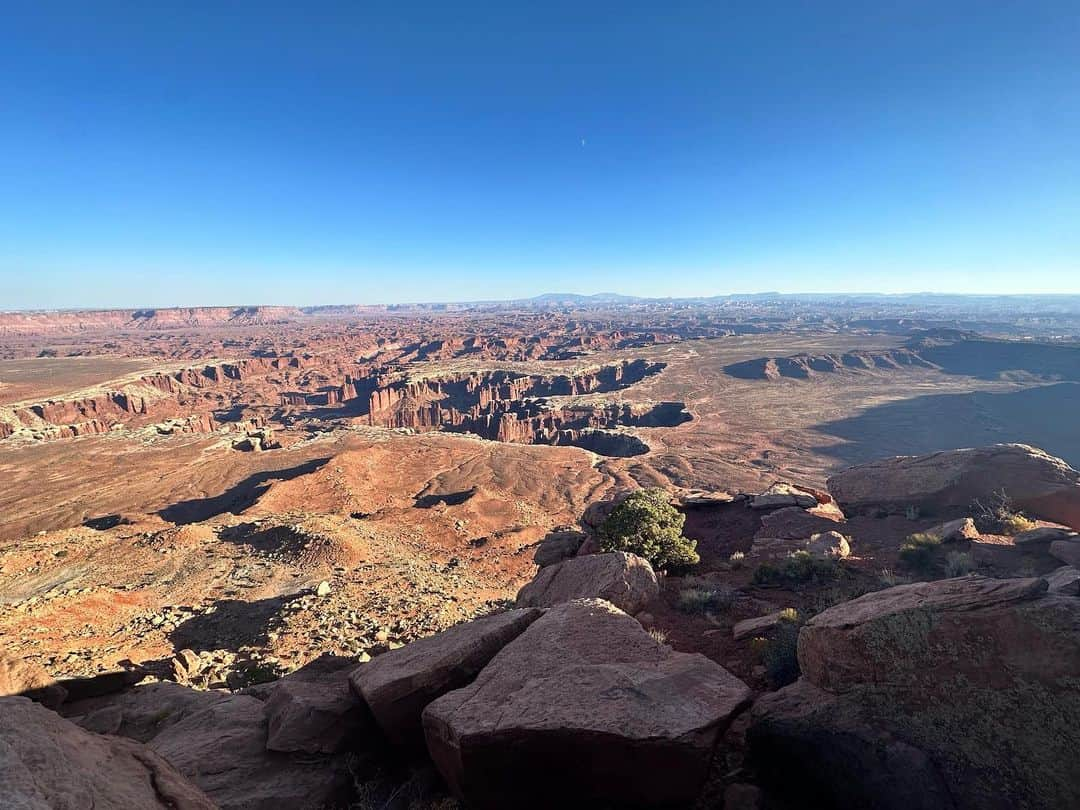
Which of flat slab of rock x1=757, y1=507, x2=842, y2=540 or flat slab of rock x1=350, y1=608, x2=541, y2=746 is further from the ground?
flat slab of rock x1=350, y1=608, x2=541, y2=746

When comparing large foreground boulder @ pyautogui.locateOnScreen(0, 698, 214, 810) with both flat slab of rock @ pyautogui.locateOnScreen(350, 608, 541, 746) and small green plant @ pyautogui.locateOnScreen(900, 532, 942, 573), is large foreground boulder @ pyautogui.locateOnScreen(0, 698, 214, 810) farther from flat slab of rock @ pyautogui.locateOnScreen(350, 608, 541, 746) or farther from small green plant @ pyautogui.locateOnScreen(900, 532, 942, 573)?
small green plant @ pyautogui.locateOnScreen(900, 532, 942, 573)

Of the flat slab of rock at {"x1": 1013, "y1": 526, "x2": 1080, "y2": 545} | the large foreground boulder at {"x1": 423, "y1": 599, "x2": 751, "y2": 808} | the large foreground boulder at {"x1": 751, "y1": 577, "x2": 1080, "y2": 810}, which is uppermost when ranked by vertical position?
the large foreground boulder at {"x1": 751, "y1": 577, "x2": 1080, "y2": 810}

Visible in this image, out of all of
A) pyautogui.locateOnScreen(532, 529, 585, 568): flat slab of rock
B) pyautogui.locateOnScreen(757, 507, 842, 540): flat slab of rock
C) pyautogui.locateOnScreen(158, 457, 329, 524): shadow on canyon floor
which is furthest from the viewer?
pyautogui.locateOnScreen(158, 457, 329, 524): shadow on canyon floor

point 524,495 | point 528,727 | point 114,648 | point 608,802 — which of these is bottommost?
point 524,495

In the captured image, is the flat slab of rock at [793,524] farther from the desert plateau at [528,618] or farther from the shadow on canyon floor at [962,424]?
the shadow on canyon floor at [962,424]

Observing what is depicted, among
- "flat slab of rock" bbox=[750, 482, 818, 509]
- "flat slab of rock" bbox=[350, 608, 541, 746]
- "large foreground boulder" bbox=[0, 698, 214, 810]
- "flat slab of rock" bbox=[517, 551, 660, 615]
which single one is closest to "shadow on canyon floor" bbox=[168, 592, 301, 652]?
"flat slab of rock" bbox=[517, 551, 660, 615]

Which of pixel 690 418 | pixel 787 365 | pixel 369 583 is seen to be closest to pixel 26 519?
pixel 369 583

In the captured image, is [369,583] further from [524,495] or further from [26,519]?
[26,519]

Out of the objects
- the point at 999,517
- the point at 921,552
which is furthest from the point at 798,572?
the point at 999,517
